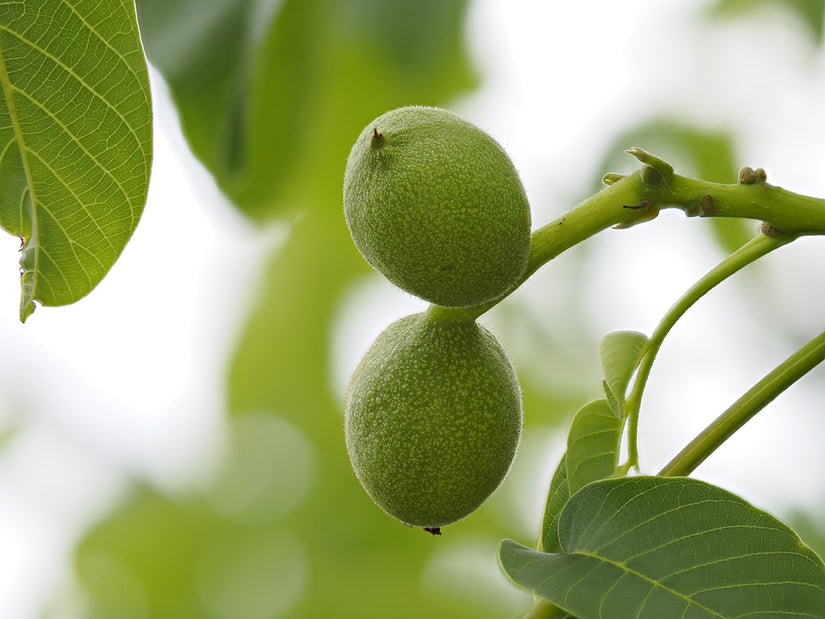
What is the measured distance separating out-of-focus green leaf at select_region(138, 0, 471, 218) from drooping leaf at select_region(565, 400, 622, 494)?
92cm

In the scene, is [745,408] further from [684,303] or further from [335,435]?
[335,435]

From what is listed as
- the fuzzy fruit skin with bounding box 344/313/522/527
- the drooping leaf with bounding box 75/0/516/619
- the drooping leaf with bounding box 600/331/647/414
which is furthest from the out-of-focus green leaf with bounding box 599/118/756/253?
the fuzzy fruit skin with bounding box 344/313/522/527

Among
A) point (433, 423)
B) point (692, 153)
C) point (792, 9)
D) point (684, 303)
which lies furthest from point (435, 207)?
point (692, 153)

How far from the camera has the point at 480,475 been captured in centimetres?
112

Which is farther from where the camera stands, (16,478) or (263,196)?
(16,478)

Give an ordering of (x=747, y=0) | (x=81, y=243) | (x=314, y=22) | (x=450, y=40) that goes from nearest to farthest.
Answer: (x=81, y=243) → (x=314, y=22) → (x=450, y=40) → (x=747, y=0)

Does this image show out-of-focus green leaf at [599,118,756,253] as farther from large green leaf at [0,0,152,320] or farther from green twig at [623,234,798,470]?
large green leaf at [0,0,152,320]

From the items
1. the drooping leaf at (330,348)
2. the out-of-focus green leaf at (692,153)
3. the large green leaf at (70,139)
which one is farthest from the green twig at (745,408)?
the out-of-focus green leaf at (692,153)

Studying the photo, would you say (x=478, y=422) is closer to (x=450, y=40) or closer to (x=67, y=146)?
(x=67, y=146)

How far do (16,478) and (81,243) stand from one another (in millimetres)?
2601

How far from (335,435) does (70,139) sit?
215cm

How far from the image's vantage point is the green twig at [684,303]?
1.11 meters

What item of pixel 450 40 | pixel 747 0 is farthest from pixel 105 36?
pixel 747 0

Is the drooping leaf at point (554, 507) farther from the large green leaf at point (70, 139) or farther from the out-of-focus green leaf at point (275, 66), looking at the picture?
the out-of-focus green leaf at point (275, 66)
